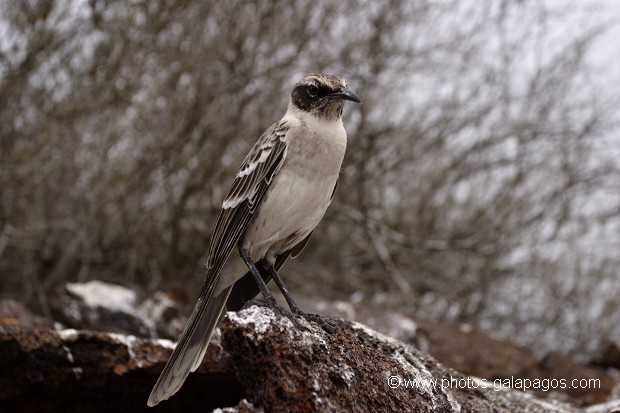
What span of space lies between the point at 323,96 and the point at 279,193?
69 cm

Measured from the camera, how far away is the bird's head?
5211 millimetres

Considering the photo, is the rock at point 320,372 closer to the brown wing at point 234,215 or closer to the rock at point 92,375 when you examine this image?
the brown wing at point 234,215

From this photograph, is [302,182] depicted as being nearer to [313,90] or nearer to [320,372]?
[313,90]

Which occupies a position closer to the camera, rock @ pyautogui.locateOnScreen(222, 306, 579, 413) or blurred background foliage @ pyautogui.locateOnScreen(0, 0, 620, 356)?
rock @ pyautogui.locateOnScreen(222, 306, 579, 413)

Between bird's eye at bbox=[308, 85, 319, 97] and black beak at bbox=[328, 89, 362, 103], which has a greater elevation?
bird's eye at bbox=[308, 85, 319, 97]

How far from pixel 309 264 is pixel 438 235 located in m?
1.98

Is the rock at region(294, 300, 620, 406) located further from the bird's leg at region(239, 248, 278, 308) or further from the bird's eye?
the bird's eye

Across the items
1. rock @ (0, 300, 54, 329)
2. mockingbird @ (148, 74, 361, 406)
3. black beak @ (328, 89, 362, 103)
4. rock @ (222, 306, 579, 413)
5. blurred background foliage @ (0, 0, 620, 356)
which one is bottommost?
rock @ (222, 306, 579, 413)

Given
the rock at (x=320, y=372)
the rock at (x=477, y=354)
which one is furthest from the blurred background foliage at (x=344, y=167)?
the rock at (x=320, y=372)

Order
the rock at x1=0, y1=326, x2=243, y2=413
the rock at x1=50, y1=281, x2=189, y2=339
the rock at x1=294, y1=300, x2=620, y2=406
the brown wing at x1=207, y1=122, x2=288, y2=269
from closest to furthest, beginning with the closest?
1. the rock at x1=0, y1=326, x2=243, y2=413
2. the brown wing at x1=207, y1=122, x2=288, y2=269
3. the rock at x1=50, y1=281, x2=189, y2=339
4. the rock at x1=294, y1=300, x2=620, y2=406

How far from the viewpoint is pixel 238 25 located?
10562 millimetres

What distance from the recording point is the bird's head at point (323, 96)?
521 centimetres

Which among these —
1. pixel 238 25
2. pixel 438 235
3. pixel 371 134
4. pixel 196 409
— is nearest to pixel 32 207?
pixel 238 25

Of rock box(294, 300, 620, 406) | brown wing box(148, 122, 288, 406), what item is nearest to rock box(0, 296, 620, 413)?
brown wing box(148, 122, 288, 406)
